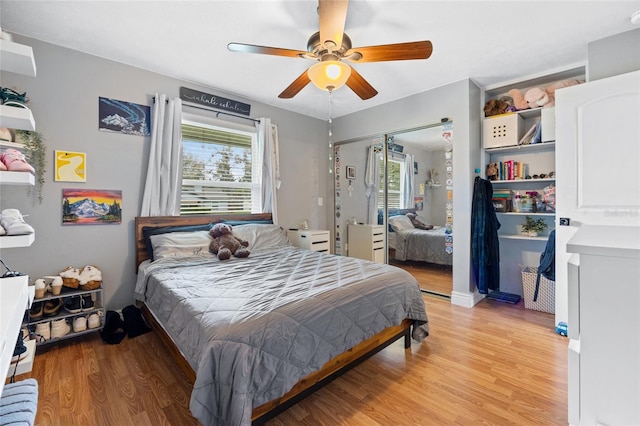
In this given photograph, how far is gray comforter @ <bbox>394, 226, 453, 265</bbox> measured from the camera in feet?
11.5

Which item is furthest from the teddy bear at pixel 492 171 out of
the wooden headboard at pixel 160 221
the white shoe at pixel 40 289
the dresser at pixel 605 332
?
the white shoe at pixel 40 289

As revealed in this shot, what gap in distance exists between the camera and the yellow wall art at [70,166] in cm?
241

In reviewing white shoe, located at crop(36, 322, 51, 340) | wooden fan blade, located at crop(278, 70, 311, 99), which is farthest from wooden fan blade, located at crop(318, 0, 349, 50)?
white shoe, located at crop(36, 322, 51, 340)

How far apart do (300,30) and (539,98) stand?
256cm

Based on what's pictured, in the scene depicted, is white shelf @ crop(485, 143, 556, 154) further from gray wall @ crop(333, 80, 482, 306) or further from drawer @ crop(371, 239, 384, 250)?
drawer @ crop(371, 239, 384, 250)

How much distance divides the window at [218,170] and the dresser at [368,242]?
1.57 metres

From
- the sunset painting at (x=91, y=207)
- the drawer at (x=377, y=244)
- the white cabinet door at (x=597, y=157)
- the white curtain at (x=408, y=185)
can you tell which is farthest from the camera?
the drawer at (x=377, y=244)

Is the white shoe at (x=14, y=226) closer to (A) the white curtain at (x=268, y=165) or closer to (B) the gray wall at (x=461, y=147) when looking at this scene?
(A) the white curtain at (x=268, y=165)

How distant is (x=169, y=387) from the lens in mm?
1741

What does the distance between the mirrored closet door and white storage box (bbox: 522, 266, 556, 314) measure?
2.50 ft

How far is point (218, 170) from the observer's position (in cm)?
344

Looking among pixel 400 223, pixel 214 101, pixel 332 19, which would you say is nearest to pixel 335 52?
pixel 332 19

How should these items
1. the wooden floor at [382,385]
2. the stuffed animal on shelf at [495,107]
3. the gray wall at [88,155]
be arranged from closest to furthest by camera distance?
the wooden floor at [382,385], the gray wall at [88,155], the stuffed animal on shelf at [495,107]

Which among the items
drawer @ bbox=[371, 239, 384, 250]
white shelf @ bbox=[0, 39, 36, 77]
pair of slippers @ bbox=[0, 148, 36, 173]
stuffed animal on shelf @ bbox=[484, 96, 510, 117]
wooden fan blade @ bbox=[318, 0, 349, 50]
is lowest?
drawer @ bbox=[371, 239, 384, 250]
